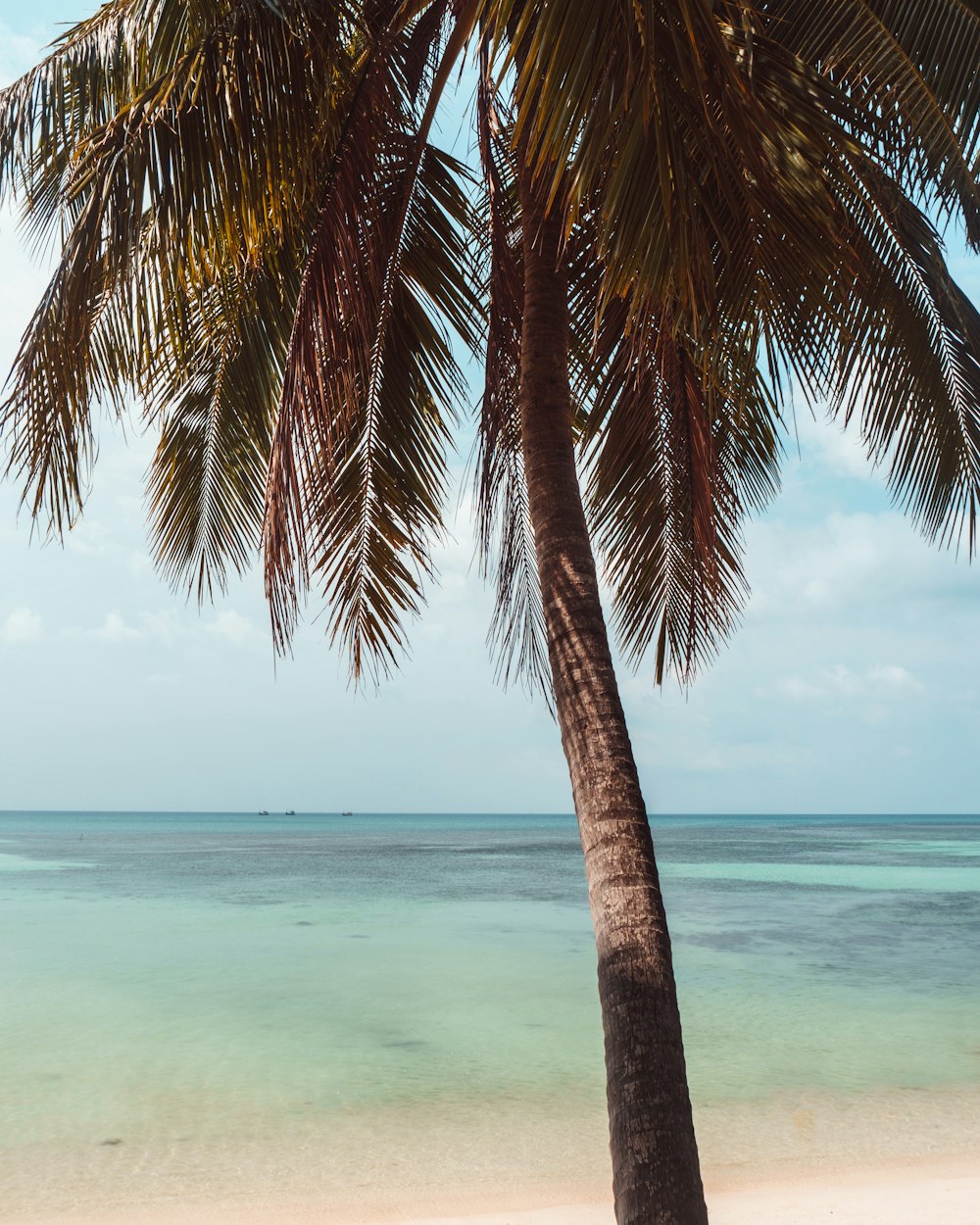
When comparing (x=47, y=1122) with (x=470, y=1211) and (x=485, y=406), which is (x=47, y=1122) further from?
(x=485, y=406)

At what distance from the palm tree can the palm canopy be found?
0.01 m

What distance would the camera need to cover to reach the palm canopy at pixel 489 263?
272cm

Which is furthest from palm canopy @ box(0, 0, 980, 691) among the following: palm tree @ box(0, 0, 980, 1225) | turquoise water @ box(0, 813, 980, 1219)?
turquoise water @ box(0, 813, 980, 1219)

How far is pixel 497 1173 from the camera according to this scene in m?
5.83

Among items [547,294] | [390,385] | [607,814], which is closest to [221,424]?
[390,385]

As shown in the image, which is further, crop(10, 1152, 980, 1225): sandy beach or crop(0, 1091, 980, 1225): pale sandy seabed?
crop(0, 1091, 980, 1225): pale sandy seabed

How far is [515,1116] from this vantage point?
6.91 meters

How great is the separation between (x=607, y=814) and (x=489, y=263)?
324 cm

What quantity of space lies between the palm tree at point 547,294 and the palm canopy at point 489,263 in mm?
15

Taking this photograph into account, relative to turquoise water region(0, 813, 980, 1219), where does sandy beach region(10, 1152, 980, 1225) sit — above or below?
above

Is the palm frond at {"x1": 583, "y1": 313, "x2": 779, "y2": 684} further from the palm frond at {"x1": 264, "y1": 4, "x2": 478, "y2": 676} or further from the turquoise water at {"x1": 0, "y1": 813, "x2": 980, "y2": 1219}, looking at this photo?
the turquoise water at {"x1": 0, "y1": 813, "x2": 980, "y2": 1219}

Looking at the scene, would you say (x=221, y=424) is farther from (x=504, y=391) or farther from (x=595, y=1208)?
(x=595, y=1208)

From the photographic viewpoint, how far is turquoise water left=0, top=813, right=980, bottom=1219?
20.6ft

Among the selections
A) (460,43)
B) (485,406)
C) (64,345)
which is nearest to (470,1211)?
(485,406)
